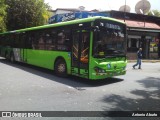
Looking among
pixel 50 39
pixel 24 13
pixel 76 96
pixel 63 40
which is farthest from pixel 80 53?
pixel 24 13

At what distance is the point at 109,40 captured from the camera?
1083 centimetres

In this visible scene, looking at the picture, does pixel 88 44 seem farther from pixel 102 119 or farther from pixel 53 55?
pixel 102 119

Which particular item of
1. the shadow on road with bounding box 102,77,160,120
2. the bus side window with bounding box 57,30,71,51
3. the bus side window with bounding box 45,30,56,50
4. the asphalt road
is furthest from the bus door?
the shadow on road with bounding box 102,77,160,120

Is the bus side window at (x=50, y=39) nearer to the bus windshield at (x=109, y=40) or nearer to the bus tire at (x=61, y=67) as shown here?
the bus tire at (x=61, y=67)

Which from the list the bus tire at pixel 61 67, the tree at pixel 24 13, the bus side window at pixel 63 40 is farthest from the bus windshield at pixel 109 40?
the tree at pixel 24 13

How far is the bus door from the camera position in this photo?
35.0 feet

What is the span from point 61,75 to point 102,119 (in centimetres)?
678

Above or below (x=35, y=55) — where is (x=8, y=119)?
below

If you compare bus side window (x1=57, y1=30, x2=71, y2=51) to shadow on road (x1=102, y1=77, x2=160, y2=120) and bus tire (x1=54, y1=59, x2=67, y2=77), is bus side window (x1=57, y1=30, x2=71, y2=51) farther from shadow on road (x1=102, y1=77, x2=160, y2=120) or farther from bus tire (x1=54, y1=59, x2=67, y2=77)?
shadow on road (x1=102, y1=77, x2=160, y2=120)

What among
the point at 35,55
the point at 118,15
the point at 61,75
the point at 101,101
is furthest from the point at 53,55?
the point at 118,15

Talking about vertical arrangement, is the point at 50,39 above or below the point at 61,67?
above

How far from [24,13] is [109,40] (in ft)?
77.7

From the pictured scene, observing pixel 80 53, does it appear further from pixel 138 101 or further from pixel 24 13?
pixel 24 13

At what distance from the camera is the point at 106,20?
Result: 10.8 m
